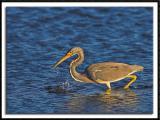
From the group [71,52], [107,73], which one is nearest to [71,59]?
[71,52]

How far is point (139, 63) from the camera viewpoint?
59.2ft

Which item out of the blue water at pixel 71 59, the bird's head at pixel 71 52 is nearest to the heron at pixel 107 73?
the blue water at pixel 71 59

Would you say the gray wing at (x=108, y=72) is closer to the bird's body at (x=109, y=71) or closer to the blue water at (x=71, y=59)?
the bird's body at (x=109, y=71)

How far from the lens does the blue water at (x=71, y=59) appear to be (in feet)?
52.2

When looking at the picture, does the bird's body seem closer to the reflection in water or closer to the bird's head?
the reflection in water

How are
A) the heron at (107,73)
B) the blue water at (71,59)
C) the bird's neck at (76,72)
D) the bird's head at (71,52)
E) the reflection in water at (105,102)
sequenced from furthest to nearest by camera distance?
the bird's head at (71,52)
the bird's neck at (76,72)
the heron at (107,73)
the blue water at (71,59)
the reflection in water at (105,102)

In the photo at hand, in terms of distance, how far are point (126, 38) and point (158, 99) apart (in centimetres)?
461

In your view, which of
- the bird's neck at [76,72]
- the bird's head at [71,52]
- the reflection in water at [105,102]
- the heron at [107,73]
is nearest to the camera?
the reflection in water at [105,102]

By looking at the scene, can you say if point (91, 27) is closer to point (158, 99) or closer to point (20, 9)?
point (20, 9)

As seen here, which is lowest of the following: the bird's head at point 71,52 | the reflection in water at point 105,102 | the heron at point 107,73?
the reflection in water at point 105,102

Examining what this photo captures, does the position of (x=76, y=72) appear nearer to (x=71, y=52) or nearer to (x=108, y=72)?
(x=71, y=52)

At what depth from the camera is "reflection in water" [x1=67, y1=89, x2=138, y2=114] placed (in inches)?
613

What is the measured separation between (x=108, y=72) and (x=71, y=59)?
75.4 inches

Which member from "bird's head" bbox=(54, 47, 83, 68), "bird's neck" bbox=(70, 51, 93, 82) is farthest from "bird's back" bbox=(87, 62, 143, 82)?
"bird's head" bbox=(54, 47, 83, 68)
